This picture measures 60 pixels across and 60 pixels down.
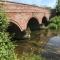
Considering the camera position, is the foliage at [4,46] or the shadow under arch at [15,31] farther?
the shadow under arch at [15,31]

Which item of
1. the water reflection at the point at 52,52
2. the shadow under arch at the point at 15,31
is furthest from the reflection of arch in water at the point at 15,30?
the water reflection at the point at 52,52

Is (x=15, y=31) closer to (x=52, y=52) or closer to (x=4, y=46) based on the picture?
(x=52, y=52)

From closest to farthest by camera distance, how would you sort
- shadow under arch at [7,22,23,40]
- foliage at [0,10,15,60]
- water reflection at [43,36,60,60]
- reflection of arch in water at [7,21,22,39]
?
foliage at [0,10,15,60] → water reflection at [43,36,60,60] → reflection of arch in water at [7,21,22,39] → shadow under arch at [7,22,23,40]

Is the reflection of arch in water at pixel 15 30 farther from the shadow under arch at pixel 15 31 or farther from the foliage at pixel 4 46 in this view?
the foliage at pixel 4 46

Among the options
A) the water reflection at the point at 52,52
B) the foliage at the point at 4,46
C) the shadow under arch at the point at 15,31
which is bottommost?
the water reflection at the point at 52,52

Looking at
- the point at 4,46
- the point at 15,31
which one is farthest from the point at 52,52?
the point at 15,31

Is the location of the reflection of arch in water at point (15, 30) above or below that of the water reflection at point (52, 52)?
above

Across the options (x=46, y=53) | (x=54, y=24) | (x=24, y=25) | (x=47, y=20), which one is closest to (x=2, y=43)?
(x=46, y=53)

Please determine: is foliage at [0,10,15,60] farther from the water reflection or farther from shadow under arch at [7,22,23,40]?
shadow under arch at [7,22,23,40]

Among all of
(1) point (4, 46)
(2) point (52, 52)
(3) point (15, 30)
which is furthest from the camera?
(3) point (15, 30)

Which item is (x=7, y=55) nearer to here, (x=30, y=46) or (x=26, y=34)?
(x=30, y=46)

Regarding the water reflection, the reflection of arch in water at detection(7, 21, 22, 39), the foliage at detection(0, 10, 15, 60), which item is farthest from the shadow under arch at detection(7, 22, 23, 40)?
the foliage at detection(0, 10, 15, 60)

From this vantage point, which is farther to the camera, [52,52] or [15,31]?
[15,31]

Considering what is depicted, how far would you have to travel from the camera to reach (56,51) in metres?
19.4
